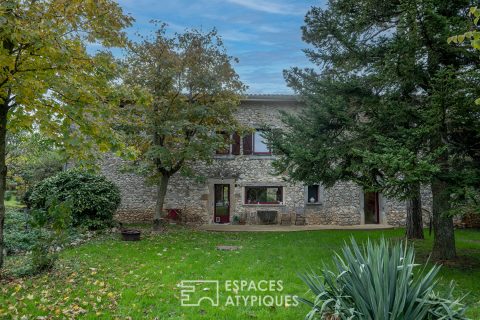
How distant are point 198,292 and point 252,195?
495 inches

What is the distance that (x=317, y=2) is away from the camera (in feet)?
33.4

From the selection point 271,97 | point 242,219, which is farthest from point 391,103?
point 242,219

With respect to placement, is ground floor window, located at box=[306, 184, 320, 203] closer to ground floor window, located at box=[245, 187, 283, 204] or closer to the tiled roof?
ground floor window, located at box=[245, 187, 283, 204]

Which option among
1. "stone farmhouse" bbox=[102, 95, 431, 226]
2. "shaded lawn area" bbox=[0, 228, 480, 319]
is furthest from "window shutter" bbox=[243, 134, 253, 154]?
"shaded lawn area" bbox=[0, 228, 480, 319]

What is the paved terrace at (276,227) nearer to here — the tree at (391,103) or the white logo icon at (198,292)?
the tree at (391,103)

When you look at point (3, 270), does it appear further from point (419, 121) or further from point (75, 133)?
point (419, 121)

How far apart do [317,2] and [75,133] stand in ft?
24.1

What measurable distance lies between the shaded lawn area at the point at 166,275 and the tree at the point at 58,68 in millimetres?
2041

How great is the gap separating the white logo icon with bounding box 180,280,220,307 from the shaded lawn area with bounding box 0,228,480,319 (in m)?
0.12

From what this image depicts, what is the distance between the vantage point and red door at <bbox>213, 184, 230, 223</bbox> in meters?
18.8

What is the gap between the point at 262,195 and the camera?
18.6 m

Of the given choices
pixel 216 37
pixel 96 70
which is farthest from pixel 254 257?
pixel 216 37

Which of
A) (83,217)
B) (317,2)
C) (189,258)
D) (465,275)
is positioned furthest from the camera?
(83,217)

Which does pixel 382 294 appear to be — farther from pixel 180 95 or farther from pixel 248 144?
pixel 248 144
